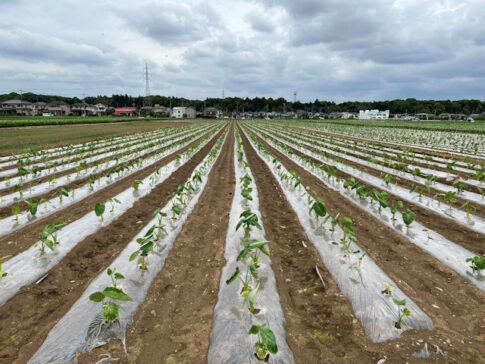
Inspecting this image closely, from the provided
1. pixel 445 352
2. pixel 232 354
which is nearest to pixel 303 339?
pixel 232 354

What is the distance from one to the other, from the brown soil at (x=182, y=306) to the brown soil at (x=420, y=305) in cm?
95

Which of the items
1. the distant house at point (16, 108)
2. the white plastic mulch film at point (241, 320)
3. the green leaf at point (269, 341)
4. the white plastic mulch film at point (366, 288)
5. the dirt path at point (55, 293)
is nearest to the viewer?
the green leaf at point (269, 341)

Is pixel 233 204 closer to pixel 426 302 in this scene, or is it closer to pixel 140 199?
pixel 140 199

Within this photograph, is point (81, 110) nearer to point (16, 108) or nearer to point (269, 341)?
point (16, 108)

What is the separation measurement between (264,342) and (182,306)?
1.45 m

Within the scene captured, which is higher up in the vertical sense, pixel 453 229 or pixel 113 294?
pixel 113 294

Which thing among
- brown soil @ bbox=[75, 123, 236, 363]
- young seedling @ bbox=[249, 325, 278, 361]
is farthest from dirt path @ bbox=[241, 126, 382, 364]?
brown soil @ bbox=[75, 123, 236, 363]

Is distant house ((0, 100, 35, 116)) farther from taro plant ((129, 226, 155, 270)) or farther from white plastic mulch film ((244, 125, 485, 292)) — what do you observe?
white plastic mulch film ((244, 125, 485, 292))

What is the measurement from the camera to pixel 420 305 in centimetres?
299

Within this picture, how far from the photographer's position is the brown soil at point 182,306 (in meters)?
2.45

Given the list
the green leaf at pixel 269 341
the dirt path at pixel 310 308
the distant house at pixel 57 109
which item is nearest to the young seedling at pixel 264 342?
the green leaf at pixel 269 341

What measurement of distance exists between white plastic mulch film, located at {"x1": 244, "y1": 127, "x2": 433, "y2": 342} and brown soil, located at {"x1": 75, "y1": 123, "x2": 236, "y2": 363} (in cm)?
166

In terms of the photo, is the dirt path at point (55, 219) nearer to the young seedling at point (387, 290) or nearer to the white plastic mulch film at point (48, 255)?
the white plastic mulch film at point (48, 255)

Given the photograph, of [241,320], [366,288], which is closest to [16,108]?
[241,320]
